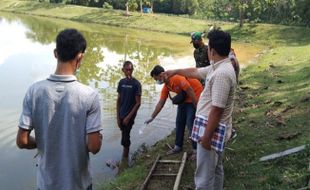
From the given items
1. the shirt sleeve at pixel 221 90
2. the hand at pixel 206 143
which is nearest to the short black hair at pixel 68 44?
the shirt sleeve at pixel 221 90

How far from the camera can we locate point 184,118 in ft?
25.0

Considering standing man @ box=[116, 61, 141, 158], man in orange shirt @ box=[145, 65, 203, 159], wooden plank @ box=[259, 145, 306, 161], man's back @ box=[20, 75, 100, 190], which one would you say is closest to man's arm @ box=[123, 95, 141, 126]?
standing man @ box=[116, 61, 141, 158]

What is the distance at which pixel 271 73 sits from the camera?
1681 cm

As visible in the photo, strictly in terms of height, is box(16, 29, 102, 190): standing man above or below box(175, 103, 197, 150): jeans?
above

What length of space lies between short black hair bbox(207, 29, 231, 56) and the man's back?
1.66 metres

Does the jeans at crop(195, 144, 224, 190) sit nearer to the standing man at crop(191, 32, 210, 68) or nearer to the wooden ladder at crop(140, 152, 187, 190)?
the wooden ladder at crop(140, 152, 187, 190)

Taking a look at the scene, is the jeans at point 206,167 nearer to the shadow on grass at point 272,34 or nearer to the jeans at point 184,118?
the jeans at point 184,118

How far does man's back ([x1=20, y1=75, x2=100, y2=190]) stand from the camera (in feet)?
10.0

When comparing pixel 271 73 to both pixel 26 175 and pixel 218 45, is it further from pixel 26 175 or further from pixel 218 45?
pixel 218 45

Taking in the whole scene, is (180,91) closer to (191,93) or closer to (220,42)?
(191,93)

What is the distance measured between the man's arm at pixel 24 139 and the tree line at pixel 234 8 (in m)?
28.7

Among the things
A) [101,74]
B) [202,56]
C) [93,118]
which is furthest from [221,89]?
[101,74]

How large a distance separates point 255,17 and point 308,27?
36.8 feet

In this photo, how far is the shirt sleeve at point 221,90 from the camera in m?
4.16
